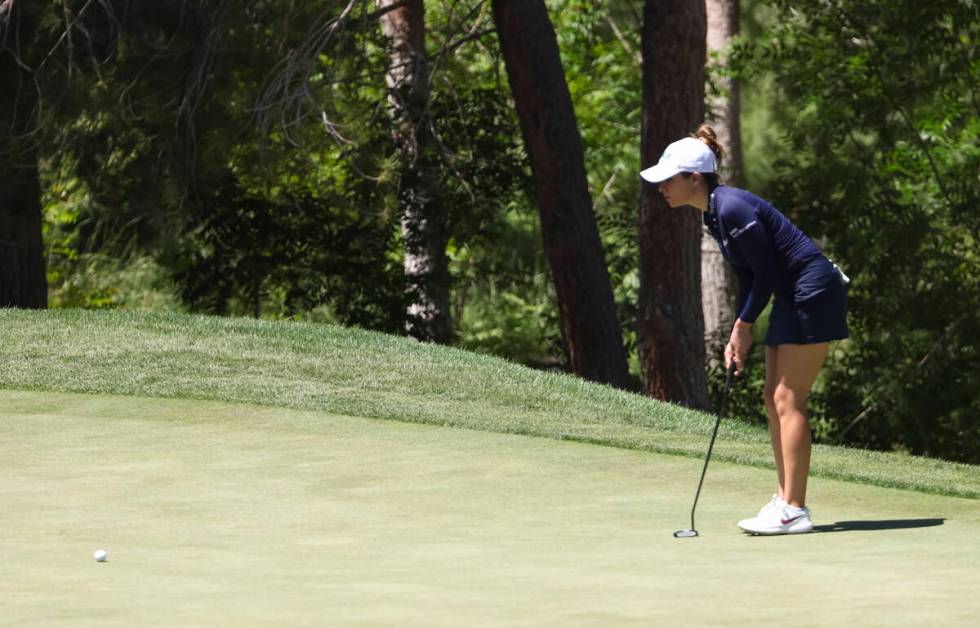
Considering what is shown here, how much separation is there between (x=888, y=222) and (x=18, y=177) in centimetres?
1142

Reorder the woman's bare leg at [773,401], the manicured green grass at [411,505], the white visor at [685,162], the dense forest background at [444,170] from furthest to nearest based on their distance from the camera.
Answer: the dense forest background at [444,170]
the woman's bare leg at [773,401]
the white visor at [685,162]
the manicured green grass at [411,505]

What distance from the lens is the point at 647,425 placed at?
42.6 ft

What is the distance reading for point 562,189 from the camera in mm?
19922

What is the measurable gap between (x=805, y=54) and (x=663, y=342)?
6777mm

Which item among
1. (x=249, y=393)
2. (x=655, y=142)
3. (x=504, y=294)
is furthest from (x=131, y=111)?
(x=504, y=294)

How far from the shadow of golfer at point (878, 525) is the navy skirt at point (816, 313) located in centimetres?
78

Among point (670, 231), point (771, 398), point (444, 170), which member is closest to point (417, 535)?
point (771, 398)

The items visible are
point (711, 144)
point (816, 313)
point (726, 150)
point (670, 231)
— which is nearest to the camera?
point (816, 313)

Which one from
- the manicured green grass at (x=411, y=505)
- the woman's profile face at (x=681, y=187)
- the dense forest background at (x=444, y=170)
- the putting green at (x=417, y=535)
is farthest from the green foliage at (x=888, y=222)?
the woman's profile face at (x=681, y=187)

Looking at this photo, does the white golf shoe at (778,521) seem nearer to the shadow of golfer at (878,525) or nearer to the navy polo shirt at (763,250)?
the shadow of golfer at (878,525)

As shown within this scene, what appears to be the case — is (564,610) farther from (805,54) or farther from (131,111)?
(805,54)

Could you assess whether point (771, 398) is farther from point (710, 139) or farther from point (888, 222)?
point (888, 222)

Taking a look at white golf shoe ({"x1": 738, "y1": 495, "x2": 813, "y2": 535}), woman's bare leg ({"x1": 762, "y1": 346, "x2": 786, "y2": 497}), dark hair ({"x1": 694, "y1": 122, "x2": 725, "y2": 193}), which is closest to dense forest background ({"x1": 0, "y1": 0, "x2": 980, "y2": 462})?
dark hair ({"x1": 694, "y1": 122, "x2": 725, "y2": 193})

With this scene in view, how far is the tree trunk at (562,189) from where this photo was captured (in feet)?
64.5
